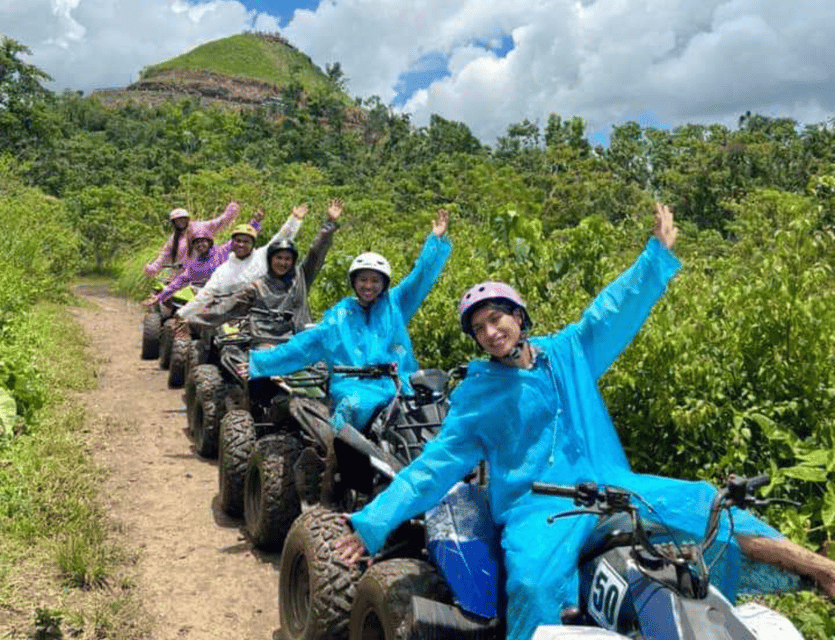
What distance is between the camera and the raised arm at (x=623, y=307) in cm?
317

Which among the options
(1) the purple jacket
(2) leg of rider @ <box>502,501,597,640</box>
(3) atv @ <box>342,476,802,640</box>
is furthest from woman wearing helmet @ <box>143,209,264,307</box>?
(2) leg of rider @ <box>502,501,597,640</box>

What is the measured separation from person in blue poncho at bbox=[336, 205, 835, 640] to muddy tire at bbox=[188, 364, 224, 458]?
4.01m

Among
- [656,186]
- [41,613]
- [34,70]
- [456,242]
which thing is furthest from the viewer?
[656,186]

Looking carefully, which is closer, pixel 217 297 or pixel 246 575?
pixel 246 575

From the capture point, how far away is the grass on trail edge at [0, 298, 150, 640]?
3855 mm

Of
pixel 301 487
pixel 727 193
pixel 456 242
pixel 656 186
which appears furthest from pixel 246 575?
pixel 656 186

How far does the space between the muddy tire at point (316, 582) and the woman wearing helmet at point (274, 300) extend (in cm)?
319

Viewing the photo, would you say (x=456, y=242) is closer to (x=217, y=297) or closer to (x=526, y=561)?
(x=217, y=297)

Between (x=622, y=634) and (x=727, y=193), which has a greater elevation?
(x=727, y=193)

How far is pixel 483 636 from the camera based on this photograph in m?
2.80

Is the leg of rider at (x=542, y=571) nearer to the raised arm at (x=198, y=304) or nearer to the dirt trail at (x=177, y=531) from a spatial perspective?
the dirt trail at (x=177, y=531)

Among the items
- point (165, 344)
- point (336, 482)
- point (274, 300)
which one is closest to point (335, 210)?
point (274, 300)

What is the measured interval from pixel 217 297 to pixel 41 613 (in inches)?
162

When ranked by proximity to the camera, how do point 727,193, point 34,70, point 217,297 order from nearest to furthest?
point 217,297 < point 34,70 < point 727,193
